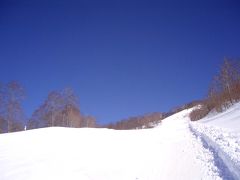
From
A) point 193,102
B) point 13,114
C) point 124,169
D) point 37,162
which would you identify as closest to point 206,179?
point 124,169

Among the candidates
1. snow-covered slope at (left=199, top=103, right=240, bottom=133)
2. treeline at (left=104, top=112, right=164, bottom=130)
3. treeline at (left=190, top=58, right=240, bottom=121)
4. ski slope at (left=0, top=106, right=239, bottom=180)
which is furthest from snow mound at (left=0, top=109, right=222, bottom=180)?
treeline at (left=104, top=112, right=164, bottom=130)

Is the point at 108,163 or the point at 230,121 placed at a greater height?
the point at 230,121

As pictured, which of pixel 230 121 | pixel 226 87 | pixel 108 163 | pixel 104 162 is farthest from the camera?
pixel 226 87

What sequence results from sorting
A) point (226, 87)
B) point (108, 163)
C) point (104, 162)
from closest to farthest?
point (108, 163), point (104, 162), point (226, 87)

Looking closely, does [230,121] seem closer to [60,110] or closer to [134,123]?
[60,110]

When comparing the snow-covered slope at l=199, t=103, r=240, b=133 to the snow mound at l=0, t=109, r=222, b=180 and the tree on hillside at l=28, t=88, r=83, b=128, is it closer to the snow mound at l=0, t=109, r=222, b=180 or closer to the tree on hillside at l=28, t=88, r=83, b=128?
the snow mound at l=0, t=109, r=222, b=180

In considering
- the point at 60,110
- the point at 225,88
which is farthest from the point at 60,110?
the point at 225,88

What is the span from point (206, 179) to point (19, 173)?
7.51 m

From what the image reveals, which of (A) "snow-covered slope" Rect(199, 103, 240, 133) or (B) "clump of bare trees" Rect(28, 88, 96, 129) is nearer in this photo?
(A) "snow-covered slope" Rect(199, 103, 240, 133)

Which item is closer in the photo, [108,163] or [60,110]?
[108,163]

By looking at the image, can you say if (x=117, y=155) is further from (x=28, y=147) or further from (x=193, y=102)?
(x=193, y=102)

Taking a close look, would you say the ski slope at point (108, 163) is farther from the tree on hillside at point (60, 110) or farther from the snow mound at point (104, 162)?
the tree on hillside at point (60, 110)

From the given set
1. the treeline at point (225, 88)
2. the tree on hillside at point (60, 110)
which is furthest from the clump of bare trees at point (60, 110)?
the treeline at point (225, 88)

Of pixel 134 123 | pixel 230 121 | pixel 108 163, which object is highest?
pixel 134 123
